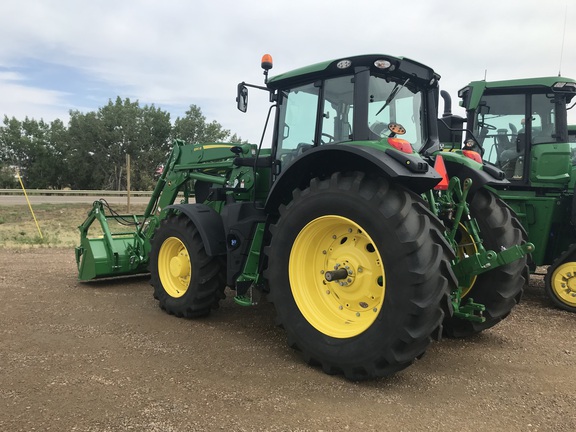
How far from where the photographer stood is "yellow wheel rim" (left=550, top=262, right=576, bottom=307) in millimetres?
5859

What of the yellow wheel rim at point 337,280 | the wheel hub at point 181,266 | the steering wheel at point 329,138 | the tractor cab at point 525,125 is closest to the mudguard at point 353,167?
the steering wheel at point 329,138

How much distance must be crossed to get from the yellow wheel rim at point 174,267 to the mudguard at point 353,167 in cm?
142

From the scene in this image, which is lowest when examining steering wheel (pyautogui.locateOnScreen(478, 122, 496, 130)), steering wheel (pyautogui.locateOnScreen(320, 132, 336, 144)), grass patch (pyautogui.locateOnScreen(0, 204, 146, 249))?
grass patch (pyautogui.locateOnScreen(0, 204, 146, 249))

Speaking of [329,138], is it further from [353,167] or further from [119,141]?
[119,141]

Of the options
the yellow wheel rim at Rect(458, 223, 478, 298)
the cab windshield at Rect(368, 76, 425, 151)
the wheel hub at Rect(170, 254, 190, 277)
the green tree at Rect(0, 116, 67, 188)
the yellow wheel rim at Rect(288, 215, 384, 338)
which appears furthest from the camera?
the green tree at Rect(0, 116, 67, 188)

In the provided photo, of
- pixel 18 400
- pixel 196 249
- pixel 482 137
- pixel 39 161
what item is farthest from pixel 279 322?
pixel 39 161

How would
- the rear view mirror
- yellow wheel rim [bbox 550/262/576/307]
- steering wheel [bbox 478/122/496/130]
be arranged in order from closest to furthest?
the rear view mirror → yellow wheel rim [bbox 550/262/576/307] → steering wheel [bbox 478/122/496/130]

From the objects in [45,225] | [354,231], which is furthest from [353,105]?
[45,225]

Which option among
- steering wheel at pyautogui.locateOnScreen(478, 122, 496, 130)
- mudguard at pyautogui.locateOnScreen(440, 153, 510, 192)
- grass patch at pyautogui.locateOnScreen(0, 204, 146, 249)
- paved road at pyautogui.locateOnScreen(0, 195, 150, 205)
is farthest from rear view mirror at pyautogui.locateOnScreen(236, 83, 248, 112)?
paved road at pyautogui.locateOnScreen(0, 195, 150, 205)

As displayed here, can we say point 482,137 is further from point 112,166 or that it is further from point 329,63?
point 112,166

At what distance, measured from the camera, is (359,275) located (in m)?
3.56

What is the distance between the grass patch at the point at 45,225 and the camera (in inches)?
460

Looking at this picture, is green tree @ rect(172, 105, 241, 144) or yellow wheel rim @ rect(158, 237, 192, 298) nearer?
yellow wheel rim @ rect(158, 237, 192, 298)

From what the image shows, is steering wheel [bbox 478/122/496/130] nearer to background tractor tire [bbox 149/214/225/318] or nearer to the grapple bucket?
background tractor tire [bbox 149/214/225/318]
